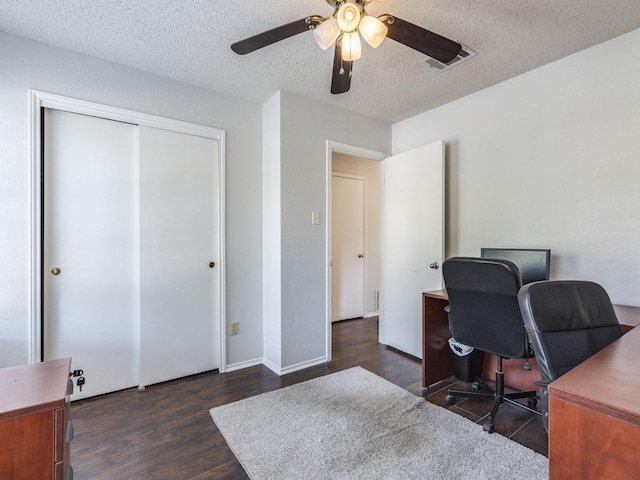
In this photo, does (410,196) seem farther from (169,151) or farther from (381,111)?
(169,151)

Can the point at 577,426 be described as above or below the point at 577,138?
below

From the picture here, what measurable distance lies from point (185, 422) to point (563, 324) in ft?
6.91

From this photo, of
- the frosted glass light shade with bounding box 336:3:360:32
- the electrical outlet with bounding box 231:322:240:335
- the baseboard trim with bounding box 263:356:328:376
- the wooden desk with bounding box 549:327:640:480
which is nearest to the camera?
the wooden desk with bounding box 549:327:640:480

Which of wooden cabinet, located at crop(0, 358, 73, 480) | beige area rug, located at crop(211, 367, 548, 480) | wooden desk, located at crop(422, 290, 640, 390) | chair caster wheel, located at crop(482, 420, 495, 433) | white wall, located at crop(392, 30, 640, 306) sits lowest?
beige area rug, located at crop(211, 367, 548, 480)

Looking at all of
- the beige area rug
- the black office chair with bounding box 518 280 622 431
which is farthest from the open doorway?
the black office chair with bounding box 518 280 622 431

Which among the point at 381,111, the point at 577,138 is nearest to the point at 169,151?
the point at 381,111

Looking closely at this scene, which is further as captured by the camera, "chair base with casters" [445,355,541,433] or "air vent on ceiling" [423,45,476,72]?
"air vent on ceiling" [423,45,476,72]

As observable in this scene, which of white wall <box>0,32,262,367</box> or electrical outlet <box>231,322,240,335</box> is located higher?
white wall <box>0,32,262,367</box>

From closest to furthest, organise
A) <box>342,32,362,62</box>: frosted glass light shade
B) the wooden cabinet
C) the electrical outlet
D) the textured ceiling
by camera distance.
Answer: the wooden cabinet < <box>342,32,362,62</box>: frosted glass light shade < the textured ceiling < the electrical outlet

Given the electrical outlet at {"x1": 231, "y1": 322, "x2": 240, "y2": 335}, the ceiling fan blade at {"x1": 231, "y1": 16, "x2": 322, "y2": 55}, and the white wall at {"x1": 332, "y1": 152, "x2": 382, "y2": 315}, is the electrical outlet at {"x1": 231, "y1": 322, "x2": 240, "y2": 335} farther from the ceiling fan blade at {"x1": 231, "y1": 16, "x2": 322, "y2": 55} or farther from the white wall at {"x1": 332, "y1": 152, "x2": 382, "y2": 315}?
the white wall at {"x1": 332, "y1": 152, "x2": 382, "y2": 315}

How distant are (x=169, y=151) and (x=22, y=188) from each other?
0.95 meters

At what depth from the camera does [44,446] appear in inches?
36.9

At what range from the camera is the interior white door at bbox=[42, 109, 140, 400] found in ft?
7.05

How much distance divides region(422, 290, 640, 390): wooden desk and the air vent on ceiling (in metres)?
1.69
